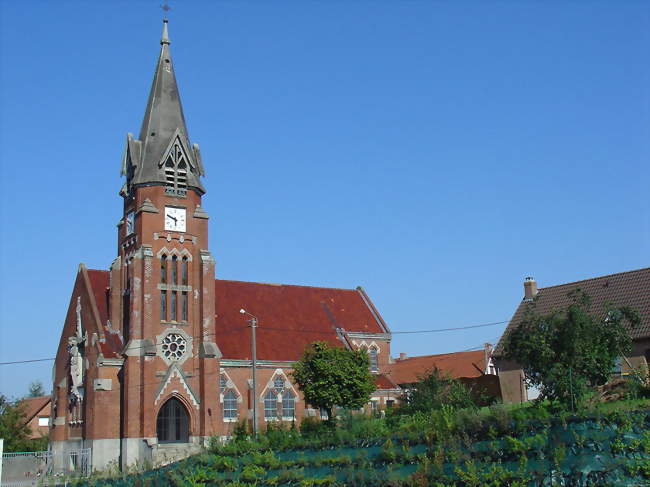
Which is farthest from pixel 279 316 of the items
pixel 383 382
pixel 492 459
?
pixel 492 459

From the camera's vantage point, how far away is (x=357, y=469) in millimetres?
22438

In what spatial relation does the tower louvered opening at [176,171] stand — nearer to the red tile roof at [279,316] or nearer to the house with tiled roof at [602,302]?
the red tile roof at [279,316]

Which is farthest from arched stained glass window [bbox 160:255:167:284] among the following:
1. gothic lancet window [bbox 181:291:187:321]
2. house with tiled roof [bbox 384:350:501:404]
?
house with tiled roof [bbox 384:350:501:404]

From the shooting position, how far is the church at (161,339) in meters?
46.4

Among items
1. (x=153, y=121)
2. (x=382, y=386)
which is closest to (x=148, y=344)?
(x=153, y=121)

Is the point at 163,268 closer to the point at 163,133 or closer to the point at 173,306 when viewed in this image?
the point at 173,306

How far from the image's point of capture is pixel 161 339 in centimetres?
4812

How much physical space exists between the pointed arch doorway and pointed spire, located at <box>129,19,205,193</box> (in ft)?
47.4

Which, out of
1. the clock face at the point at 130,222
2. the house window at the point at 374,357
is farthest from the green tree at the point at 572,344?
the house window at the point at 374,357

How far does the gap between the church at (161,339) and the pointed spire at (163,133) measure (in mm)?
77

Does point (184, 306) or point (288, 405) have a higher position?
point (184, 306)

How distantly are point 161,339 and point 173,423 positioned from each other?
18.2 feet

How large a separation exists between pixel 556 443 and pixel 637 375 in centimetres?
1263

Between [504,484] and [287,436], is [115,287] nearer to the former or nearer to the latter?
[287,436]
